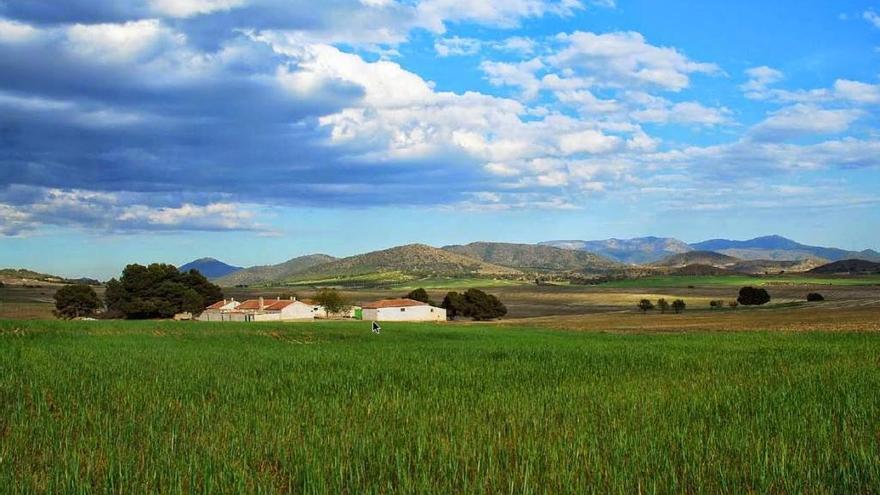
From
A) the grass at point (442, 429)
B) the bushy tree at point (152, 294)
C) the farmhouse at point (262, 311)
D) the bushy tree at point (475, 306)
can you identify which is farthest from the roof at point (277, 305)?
the grass at point (442, 429)

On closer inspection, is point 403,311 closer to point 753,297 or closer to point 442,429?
point 753,297

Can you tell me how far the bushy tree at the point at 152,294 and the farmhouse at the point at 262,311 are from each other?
359 centimetres

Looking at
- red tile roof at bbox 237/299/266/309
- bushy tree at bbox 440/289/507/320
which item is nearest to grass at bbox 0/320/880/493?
bushy tree at bbox 440/289/507/320

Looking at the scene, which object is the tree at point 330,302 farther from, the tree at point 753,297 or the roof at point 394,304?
the tree at point 753,297

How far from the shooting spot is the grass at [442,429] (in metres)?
8.02

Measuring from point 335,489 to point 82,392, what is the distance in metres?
11.5

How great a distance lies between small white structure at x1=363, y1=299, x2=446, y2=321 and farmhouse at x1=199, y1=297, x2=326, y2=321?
1376 cm

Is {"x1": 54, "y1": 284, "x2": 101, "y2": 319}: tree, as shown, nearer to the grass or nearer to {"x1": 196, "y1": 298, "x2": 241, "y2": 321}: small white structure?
{"x1": 196, "y1": 298, "x2": 241, "y2": 321}: small white structure

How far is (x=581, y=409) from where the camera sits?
13156 millimetres

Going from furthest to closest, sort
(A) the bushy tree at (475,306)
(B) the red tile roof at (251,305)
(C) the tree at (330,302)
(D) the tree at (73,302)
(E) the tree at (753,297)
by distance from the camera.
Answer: (C) the tree at (330,302) → (E) the tree at (753,297) → (B) the red tile roof at (251,305) → (A) the bushy tree at (475,306) → (D) the tree at (73,302)

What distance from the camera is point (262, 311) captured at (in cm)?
12100

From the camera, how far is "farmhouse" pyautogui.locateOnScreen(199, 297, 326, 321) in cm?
11838

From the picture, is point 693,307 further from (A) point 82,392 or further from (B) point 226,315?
(A) point 82,392

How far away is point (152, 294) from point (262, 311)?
1838cm
